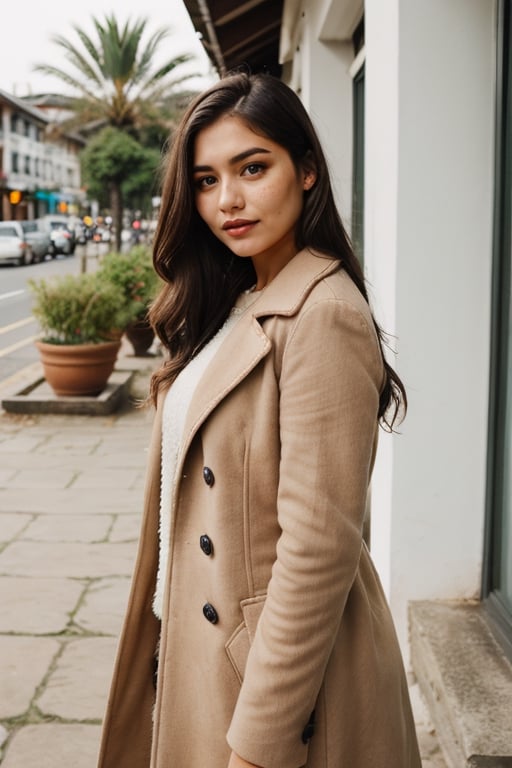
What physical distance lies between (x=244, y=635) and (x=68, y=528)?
153 inches

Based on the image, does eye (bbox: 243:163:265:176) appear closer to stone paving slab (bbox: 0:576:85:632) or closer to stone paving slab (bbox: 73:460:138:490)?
stone paving slab (bbox: 0:576:85:632)

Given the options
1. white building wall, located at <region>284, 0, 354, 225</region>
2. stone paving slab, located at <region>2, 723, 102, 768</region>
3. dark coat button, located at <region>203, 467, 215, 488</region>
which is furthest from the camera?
white building wall, located at <region>284, 0, 354, 225</region>

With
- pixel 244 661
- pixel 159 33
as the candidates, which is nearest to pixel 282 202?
pixel 244 661

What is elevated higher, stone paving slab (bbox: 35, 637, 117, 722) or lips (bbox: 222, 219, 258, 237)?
lips (bbox: 222, 219, 258, 237)

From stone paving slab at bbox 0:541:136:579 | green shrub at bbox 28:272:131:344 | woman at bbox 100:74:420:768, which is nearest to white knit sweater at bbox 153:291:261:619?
woman at bbox 100:74:420:768

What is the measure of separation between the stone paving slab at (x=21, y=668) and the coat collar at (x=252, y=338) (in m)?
2.12

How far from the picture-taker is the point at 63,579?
13.9 feet

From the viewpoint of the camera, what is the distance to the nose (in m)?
1.36

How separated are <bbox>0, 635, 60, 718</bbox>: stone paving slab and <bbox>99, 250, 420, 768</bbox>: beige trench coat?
1.81 meters

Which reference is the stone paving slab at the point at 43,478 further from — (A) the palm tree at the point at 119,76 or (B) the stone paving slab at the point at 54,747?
(A) the palm tree at the point at 119,76

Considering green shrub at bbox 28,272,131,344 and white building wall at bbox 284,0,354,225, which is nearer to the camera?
white building wall at bbox 284,0,354,225

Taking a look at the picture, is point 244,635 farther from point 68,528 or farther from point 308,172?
point 68,528

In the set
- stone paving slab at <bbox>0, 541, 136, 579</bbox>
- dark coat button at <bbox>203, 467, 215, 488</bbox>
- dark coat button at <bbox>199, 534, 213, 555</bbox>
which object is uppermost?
dark coat button at <bbox>203, 467, 215, 488</bbox>

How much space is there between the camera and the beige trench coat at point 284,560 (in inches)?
45.9
